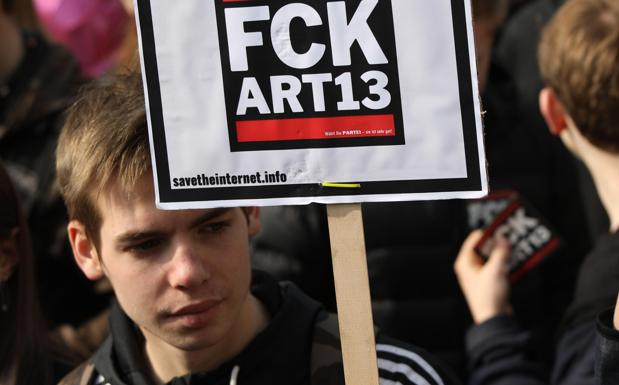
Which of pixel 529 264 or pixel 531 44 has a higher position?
pixel 531 44

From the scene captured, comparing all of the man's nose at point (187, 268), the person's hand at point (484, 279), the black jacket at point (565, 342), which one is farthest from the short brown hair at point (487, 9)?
the man's nose at point (187, 268)

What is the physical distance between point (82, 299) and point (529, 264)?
5.05 feet

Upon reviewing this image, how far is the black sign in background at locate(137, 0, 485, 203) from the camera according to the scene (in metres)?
1.79

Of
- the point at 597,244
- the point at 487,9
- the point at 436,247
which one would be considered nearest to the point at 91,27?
the point at 487,9

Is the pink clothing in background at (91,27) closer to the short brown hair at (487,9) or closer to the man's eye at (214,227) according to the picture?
the short brown hair at (487,9)

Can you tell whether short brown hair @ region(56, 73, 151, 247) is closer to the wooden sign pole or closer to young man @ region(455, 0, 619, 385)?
the wooden sign pole

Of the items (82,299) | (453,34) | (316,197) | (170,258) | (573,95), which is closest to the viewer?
(453,34)

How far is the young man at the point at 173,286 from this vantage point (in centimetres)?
213

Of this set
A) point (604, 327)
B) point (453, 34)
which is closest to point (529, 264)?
point (604, 327)

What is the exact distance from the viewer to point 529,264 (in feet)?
9.38

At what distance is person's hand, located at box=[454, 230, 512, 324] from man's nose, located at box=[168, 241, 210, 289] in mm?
890

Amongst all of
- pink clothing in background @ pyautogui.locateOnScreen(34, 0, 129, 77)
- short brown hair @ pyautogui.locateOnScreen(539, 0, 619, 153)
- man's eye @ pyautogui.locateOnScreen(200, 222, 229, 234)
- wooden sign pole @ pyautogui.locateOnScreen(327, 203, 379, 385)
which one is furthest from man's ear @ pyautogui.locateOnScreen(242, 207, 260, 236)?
pink clothing in background @ pyautogui.locateOnScreen(34, 0, 129, 77)

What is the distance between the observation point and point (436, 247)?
3.14m

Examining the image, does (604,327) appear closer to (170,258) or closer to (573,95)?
(170,258)
